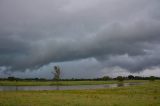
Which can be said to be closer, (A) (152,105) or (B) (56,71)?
(A) (152,105)

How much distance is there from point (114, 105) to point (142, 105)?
3480 mm

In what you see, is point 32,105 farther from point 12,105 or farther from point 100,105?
point 100,105

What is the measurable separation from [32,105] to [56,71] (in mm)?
153359

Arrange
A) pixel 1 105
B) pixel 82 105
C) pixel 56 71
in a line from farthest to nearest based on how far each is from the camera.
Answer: pixel 56 71 < pixel 82 105 < pixel 1 105

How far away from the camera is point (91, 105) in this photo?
1300 inches

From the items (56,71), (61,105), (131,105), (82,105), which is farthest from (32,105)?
(56,71)

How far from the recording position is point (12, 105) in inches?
1217

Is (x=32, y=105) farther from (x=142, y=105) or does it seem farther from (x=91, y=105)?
(x=142, y=105)

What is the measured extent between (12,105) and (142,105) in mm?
15727

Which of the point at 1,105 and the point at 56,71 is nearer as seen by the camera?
the point at 1,105

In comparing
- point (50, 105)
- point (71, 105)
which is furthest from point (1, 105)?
point (71, 105)

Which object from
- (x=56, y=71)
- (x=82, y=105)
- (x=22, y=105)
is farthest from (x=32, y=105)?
(x=56, y=71)

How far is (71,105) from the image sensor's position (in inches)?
1275

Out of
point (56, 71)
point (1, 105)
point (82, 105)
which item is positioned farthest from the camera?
point (56, 71)
